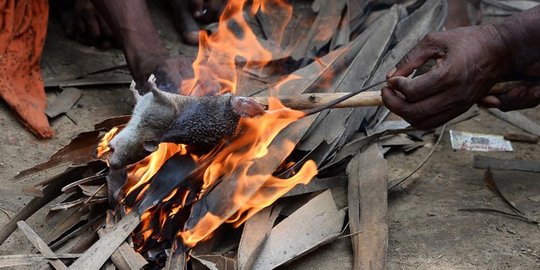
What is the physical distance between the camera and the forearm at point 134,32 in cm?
372

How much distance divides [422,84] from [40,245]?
1475 mm

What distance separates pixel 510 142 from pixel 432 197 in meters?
0.80

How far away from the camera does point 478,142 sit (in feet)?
12.9

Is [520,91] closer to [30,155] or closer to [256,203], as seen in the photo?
[256,203]

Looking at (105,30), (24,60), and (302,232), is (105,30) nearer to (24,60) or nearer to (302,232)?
(24,60)

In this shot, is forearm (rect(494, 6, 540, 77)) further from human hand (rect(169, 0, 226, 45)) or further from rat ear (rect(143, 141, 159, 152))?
human hand (rect(169, 0, 226, 45))

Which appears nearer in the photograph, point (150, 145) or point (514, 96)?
point (150, 145)

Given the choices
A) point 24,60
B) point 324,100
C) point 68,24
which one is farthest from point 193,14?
point 324,100

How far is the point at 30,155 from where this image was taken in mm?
3605

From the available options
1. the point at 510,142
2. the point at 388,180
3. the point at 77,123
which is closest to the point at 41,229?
the point at 77,123

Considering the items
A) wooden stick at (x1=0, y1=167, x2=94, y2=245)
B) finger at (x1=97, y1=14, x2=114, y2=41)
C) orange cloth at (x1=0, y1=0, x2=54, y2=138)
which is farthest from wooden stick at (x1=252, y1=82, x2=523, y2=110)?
finger at (x1=97, y1=14, x2=114, y2=41)

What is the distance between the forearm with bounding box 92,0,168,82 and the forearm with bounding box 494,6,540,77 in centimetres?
159

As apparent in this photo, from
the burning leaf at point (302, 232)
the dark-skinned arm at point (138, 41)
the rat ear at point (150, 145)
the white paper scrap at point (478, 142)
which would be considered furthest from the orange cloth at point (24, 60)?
the white paper scrap at point (478, 142)

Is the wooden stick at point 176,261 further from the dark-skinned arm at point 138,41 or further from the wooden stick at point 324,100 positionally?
the dark-skinned arm at point 138,41
